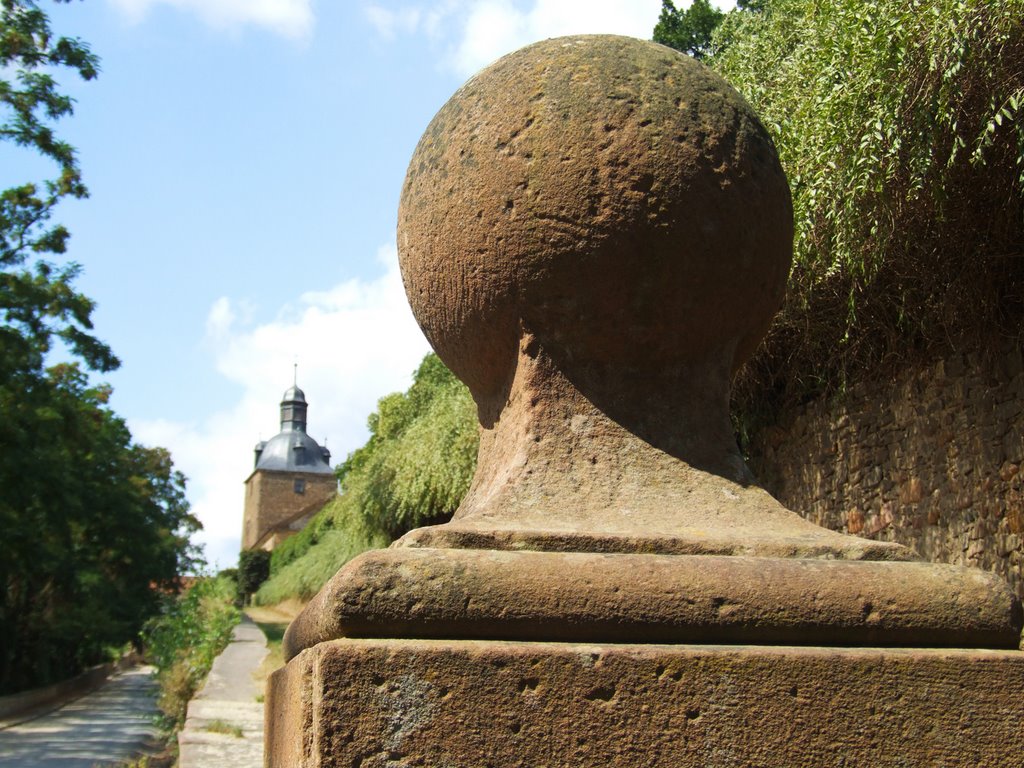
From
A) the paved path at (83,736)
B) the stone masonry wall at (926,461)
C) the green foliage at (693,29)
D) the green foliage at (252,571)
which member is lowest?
the paved path at (83,736)

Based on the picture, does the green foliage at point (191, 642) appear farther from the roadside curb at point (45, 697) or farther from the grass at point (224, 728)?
the grass at point (224, 728)

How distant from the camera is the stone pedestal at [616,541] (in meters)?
1.86

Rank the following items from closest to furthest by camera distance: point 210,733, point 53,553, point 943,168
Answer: point 943,168 → point 210,733 → point 53,553

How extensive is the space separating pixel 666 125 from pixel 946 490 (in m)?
6.40

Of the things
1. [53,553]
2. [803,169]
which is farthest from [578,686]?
[53,553]


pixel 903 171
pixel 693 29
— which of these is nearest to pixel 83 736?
pixel 903 171

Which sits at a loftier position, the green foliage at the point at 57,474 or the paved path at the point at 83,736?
the green foliage at the point at 57,474

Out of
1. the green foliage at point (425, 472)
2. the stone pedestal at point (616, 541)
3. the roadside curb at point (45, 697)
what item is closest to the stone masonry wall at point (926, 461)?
the stone pedestal at point (616, 541)

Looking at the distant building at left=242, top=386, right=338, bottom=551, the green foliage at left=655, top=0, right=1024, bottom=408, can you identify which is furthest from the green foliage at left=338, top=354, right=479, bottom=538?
the distant building at left=242, top=386, right=338, bottom=551

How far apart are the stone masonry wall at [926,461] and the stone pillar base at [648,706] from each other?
5.63m

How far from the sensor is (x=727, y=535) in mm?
2254

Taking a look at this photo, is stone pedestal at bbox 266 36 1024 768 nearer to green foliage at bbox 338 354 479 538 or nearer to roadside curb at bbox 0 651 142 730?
green foliage at bbox 338 354 479 538

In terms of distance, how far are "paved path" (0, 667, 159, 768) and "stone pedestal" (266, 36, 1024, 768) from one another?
39.2ft

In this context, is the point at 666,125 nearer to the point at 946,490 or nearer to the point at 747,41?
the point at 946,490
